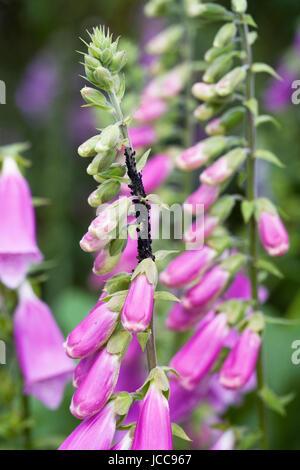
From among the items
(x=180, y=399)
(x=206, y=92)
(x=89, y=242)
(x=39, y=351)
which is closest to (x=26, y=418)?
(x=39, y=351)

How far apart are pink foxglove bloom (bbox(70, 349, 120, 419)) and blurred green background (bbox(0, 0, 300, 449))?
60 cm

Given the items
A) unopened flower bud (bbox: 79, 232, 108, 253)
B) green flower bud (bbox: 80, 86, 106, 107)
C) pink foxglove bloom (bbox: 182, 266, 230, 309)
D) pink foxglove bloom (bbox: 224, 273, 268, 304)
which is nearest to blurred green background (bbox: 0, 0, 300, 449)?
pink foxglove bloom (bbox: 224, 273, 268, 304)

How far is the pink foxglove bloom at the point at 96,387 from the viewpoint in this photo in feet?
2.20

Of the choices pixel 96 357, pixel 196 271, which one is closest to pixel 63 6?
pixel 196 271

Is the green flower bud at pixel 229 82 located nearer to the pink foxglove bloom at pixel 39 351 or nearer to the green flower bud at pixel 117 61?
the green flower bud at pixel 117 61

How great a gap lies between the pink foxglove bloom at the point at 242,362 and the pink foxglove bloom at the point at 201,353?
3 centimetres

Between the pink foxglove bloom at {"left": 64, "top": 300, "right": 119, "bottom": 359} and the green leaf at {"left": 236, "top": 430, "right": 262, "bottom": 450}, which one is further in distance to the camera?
the green leaf at {"left": 236, "top": 430, "right": 262, "bottom": 450}

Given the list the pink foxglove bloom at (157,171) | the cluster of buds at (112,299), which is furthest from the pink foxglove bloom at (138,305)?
the pink foxglove bloom at (157,171)

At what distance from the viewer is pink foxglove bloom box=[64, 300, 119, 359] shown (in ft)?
2.23

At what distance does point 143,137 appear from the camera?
1.31 meters

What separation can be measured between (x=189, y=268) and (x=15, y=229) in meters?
0.27

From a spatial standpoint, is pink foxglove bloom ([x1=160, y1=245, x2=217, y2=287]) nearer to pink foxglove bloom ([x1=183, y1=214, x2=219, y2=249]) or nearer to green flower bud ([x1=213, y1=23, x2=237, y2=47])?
pink foxglove bloom ([x1=183, y1=214, x2=219, y2=249])

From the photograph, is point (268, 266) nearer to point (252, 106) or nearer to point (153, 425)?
point (252, 106)
